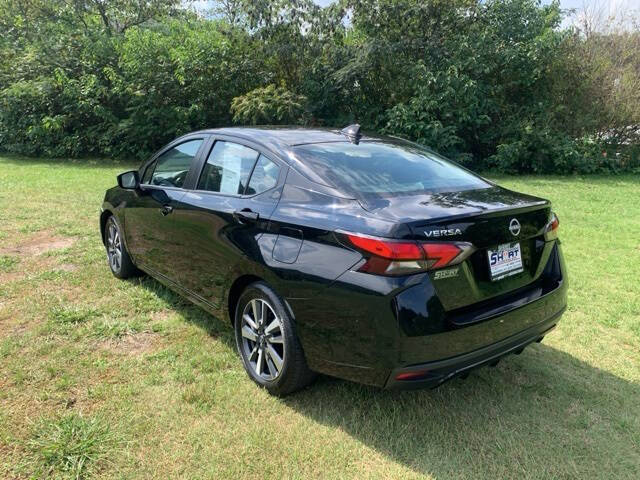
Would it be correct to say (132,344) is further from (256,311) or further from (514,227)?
(514,227)

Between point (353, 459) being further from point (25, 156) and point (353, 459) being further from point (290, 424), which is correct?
point (25, 156)

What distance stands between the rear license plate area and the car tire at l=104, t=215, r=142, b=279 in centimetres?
335

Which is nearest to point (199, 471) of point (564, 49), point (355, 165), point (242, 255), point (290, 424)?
point (290, 424)

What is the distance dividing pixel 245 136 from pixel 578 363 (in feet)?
9.08

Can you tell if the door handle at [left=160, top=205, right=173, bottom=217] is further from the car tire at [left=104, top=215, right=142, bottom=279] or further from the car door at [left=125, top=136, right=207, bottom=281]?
the car tire at [left=104, top=215, right=142, bottom=279]

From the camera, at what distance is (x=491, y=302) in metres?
2.50

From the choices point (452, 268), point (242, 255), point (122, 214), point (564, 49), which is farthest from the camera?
point (564, 49)

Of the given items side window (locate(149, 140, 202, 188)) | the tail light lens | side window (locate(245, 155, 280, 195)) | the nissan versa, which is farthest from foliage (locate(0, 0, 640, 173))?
the tail light lens

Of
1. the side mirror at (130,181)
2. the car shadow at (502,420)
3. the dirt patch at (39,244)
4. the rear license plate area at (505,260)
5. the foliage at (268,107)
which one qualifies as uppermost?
the foliage at (268,107)

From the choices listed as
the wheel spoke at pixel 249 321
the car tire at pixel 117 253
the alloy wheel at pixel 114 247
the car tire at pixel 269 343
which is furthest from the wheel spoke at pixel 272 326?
the alloy wheel at pixel 114 247

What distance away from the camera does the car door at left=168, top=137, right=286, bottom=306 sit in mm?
2877

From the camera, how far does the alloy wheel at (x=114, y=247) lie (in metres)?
4.68

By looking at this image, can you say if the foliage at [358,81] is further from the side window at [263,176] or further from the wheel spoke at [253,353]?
the wheel spoke at [253,353]

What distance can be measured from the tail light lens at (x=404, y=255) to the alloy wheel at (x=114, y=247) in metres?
3.19
